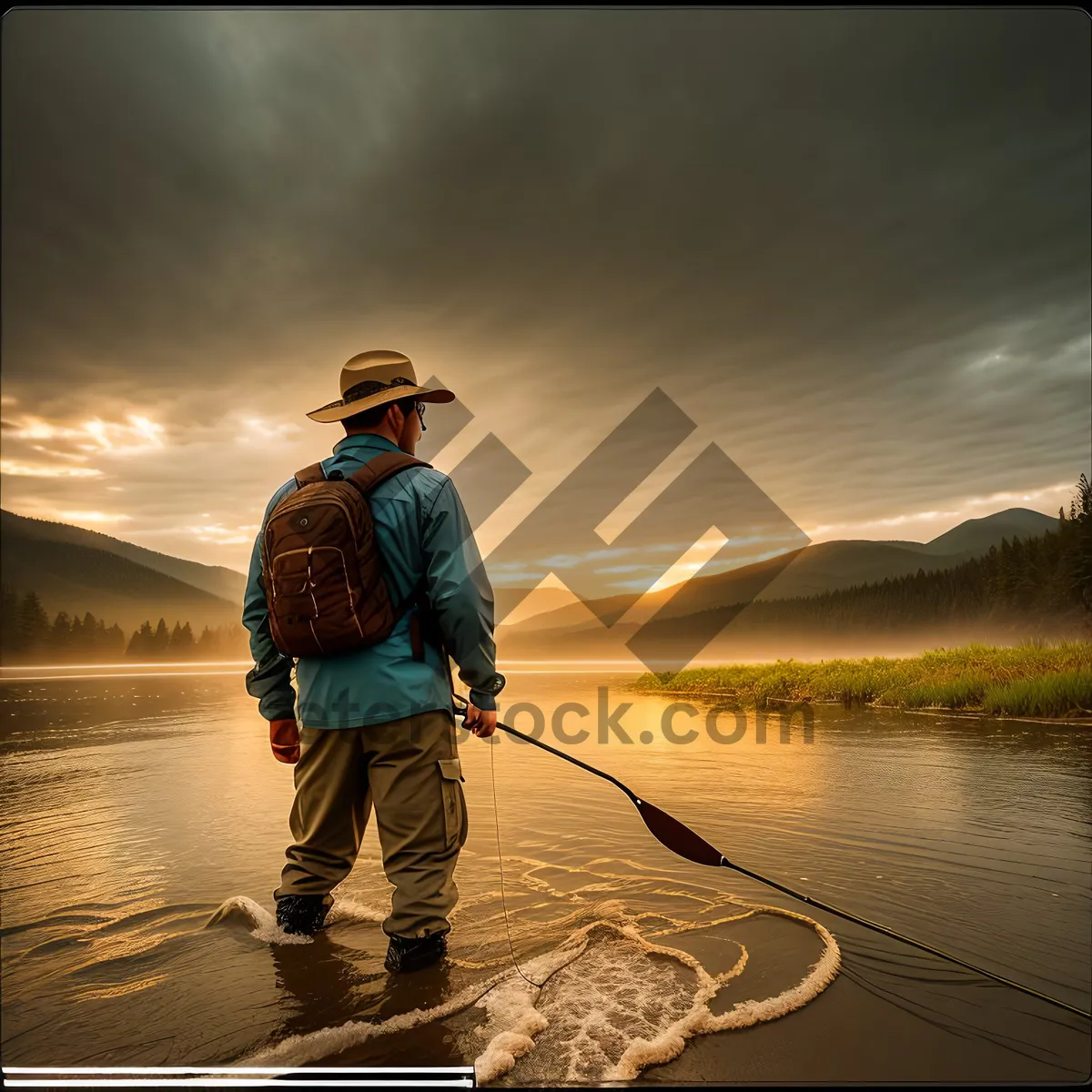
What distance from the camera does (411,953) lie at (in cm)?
265

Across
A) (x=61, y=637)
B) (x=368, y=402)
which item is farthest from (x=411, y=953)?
(x=61, y=637)

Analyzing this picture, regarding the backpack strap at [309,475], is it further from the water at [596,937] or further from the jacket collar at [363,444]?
the water at [596,937]

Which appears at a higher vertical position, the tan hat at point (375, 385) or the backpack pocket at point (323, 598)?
the tan hat at point (375, 385)

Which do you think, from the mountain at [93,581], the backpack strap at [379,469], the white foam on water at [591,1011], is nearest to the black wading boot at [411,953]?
the white foam on water at [591,1011]

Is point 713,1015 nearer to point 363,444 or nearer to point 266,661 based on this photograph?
point 266,661

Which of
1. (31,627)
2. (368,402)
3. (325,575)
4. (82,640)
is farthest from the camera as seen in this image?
(82,640)

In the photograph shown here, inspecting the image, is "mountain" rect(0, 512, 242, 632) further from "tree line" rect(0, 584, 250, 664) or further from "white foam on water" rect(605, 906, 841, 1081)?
"white foam on water" rect(605, 906, 841, 1081)

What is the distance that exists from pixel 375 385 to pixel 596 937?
9.22ft

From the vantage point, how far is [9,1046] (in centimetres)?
219

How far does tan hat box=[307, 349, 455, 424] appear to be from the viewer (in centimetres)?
324

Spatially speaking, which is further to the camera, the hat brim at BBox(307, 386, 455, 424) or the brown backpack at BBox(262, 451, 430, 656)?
the hat brim at BBox(307, 386, 455, 424)

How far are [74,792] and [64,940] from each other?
→ 11.0 ft

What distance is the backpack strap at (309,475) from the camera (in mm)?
3109

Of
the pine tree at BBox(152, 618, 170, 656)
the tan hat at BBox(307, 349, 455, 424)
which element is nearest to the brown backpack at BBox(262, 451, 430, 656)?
the tan hat at BBox(307, 349, 455, 424)
